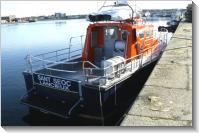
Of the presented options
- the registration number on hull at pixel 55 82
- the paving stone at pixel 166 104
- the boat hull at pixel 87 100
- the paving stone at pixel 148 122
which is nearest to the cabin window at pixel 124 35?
the boat hull at pixel 87 100

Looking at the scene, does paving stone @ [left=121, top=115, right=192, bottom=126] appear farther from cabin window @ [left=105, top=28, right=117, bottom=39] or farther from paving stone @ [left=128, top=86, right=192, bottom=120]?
cabin window @ [left=105, top=28, right=117, bottom=39]

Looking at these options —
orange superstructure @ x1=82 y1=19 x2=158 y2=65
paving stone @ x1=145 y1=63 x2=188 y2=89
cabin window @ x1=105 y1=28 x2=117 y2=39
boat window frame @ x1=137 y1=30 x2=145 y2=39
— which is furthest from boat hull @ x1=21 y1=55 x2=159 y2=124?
cabin window @ x1=105 y1=28 x2=117 y2=39

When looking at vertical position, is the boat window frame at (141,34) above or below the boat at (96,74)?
above

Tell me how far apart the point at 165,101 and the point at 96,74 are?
4612 millimetres

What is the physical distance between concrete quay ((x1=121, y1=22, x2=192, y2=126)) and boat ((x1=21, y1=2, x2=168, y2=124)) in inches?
60.7

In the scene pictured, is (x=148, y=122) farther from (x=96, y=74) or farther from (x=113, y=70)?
(x=96, y=74)

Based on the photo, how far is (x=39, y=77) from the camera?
9055 millimetres

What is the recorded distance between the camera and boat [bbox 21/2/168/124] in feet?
26.4

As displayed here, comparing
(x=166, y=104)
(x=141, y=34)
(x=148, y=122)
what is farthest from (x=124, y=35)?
(x=148, y=122)

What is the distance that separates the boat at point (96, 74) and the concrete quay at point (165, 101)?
1542 millimetres

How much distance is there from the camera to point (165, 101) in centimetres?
522

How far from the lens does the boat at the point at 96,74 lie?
8.05 m

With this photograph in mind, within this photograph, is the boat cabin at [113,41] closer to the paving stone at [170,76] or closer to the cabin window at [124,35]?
the cabin window at [124,35]

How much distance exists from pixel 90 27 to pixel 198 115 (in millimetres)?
6829
